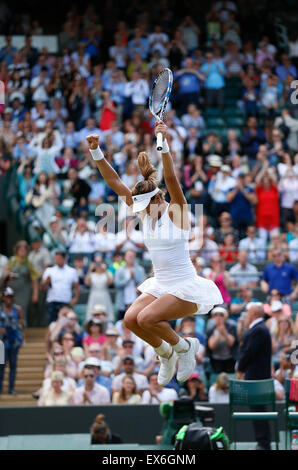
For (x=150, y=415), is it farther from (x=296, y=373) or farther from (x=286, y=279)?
(x=286, y=279)

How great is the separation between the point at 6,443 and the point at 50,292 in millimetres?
3119

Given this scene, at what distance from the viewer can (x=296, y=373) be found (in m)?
11.6

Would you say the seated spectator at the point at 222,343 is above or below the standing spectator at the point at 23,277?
below

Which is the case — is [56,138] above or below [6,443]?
above

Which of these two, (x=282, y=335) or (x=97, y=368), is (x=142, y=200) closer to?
(x=97, y=368)

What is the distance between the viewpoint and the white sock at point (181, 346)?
25.6 ft

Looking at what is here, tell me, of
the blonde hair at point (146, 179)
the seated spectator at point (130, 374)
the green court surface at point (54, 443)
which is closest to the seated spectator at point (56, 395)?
the green court surface at point (54, 443)

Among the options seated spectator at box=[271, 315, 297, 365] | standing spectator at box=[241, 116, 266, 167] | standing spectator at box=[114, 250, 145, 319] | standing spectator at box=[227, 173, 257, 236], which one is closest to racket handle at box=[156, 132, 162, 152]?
seated spectator at box=[271, 315, 297, 365]

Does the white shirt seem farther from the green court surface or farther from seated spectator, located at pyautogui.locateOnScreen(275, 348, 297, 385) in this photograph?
seated spectator, located at pyautogui.locateOnScreen(275, 348, 297, 385)

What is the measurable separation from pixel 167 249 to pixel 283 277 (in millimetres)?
6789

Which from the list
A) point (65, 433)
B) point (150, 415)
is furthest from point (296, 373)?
point (65, 433)

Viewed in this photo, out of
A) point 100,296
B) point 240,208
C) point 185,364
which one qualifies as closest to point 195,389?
point 100,296

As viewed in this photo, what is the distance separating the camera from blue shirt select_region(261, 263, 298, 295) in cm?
1408

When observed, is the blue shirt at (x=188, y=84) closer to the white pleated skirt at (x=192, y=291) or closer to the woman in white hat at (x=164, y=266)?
the woman in white hat at (x=164, y=266)
